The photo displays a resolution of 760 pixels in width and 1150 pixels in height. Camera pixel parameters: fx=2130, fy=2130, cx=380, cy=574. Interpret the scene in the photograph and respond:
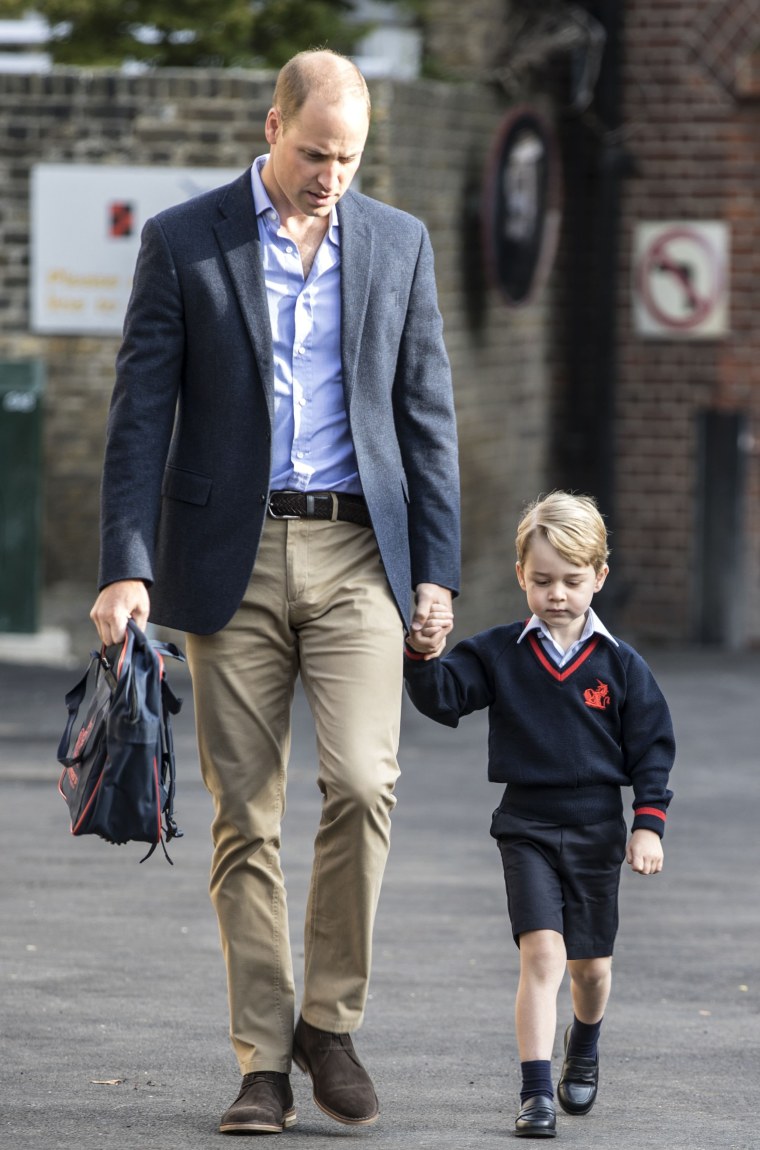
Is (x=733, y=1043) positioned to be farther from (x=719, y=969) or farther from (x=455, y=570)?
(x=455, y=570)

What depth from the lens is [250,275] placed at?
14.2 feet

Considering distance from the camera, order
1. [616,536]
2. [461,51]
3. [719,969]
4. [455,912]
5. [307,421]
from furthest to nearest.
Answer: [616,536] → [461,51] → [455,912] → [719,969] → [307,421]

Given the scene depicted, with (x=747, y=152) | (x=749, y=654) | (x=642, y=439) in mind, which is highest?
(x=747, y=152)

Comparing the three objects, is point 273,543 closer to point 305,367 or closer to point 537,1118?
point 305,367

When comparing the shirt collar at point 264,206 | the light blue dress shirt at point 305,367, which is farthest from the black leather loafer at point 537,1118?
the shirt collar at point 264,206

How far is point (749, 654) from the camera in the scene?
12812 millimetres

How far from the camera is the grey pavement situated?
14.8 feet

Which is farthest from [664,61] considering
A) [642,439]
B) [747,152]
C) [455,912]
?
[455,912]

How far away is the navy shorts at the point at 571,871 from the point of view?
14.4 ft

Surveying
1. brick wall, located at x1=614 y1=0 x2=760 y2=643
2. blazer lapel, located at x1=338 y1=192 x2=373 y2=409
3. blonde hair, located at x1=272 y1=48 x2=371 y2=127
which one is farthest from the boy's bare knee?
brick wall, located at x1=614 y1=0 x2=760 y2=643

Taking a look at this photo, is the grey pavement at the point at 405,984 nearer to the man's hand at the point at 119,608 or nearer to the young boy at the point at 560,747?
the young boy at the point at 560,747

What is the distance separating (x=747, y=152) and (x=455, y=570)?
8.81 meters

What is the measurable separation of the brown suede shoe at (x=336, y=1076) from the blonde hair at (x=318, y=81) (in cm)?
186

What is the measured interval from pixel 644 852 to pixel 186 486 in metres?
1.20
